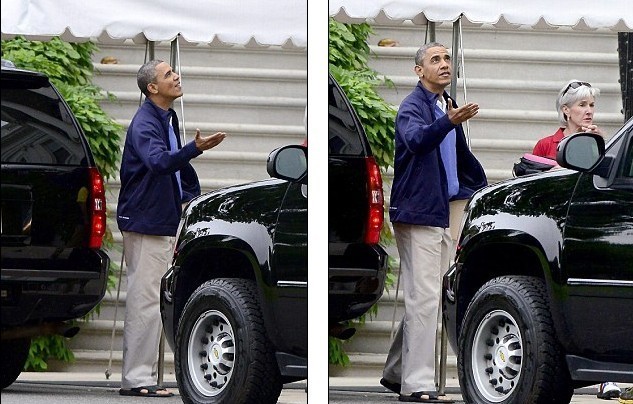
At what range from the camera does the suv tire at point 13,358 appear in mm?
4898

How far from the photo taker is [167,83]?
4969 mm

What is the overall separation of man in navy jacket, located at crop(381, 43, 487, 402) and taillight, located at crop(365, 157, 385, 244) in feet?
0.16

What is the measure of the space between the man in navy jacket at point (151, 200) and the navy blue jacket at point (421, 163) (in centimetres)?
62

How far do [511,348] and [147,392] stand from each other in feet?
4.07

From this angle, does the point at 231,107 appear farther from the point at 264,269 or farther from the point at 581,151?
the point at 581,151

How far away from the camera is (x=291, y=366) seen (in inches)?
196

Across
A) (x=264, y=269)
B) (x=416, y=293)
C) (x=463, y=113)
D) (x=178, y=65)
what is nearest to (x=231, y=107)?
(x=178, y=65)

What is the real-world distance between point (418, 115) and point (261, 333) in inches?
36.0

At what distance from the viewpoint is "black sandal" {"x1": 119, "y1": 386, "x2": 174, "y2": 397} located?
4.94 meters

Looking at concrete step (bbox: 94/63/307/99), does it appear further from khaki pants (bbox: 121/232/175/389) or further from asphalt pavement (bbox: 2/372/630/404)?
asphalt pavement (bbox: 2/372/630/404)

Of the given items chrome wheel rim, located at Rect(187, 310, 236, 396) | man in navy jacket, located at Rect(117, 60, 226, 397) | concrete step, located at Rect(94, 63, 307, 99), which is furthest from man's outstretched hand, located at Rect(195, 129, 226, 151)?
chrome wheel rim, located at Rect(187, 310, 236, 396)

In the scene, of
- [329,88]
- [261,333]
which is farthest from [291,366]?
[329,88]

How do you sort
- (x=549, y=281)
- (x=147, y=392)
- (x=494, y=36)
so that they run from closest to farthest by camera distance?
(x=549, y=281)
(x=494, y=36)
(x=147, y=392)

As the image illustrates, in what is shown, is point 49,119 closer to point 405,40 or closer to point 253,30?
point 253,30
